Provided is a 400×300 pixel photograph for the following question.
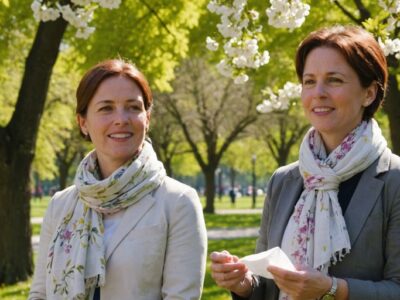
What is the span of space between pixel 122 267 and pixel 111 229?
0.24m

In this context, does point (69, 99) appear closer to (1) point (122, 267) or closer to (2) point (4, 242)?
(2) point (4, 242)

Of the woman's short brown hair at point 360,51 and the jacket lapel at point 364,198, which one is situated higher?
the woman's short brown hair at point 360,51

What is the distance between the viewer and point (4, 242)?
37.3 feet

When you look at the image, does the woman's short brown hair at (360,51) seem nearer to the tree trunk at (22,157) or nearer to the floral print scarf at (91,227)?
the floral print scarf at (91,227)

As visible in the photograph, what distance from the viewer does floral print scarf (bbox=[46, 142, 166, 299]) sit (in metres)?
3.51

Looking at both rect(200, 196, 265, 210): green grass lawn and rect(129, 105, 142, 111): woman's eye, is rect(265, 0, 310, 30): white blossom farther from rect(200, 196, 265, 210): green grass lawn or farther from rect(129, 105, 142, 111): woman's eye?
rect(200, 196, 265, 210): green grass lawn

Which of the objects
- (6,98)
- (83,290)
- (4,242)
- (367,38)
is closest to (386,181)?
(367,38)

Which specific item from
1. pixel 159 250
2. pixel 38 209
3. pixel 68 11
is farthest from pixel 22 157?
pixel 38 209

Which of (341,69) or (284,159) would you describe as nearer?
(341,69)

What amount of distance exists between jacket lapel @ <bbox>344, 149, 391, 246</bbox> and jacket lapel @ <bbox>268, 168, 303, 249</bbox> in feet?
1.08

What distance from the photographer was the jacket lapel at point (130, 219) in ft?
11.5

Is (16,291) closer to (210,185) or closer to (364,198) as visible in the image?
(364,198)

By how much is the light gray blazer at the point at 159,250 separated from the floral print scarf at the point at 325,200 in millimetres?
444

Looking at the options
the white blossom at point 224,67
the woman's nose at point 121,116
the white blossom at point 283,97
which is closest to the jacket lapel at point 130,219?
the woman's nose at point 121,116
